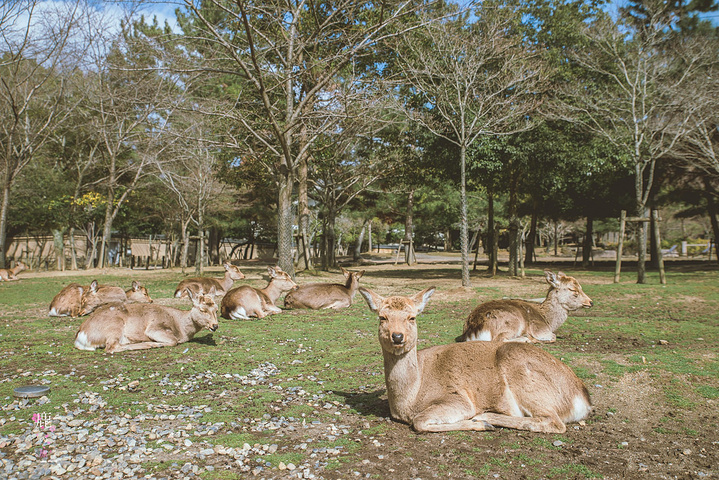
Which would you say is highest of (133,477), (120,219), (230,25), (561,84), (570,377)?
(230,25)

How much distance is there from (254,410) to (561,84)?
61.7ft

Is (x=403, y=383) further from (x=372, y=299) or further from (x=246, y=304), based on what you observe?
(x=246, y=304)

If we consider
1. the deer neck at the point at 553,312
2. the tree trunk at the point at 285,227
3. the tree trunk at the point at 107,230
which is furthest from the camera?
the tree trunk at the point at 107,230

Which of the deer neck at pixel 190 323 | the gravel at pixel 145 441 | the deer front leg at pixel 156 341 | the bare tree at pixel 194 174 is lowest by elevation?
the gravel at pixel 145 441

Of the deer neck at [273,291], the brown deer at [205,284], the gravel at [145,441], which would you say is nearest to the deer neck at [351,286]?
the deer neck at [273,291]

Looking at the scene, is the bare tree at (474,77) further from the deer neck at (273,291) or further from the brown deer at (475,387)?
the brown deer at (475,387)

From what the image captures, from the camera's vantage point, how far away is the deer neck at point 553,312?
812 centimetres

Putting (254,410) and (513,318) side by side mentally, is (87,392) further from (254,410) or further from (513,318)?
(513,318)

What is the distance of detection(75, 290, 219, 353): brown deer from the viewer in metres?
7.55

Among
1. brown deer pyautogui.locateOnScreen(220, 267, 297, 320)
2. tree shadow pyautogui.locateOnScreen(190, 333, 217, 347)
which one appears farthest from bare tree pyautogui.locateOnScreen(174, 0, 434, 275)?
tree shadow pyautogui.locateOnScreen(190, 333, 217, 347)

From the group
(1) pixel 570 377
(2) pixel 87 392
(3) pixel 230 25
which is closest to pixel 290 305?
Result: (2) pixel 87 392

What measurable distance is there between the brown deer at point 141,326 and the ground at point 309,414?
23 centimetres

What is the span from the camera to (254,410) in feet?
16.6

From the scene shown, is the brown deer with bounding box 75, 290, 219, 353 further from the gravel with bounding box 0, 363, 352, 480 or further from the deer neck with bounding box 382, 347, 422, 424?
the deer neck with bounding box 382, 347, 422, 424
